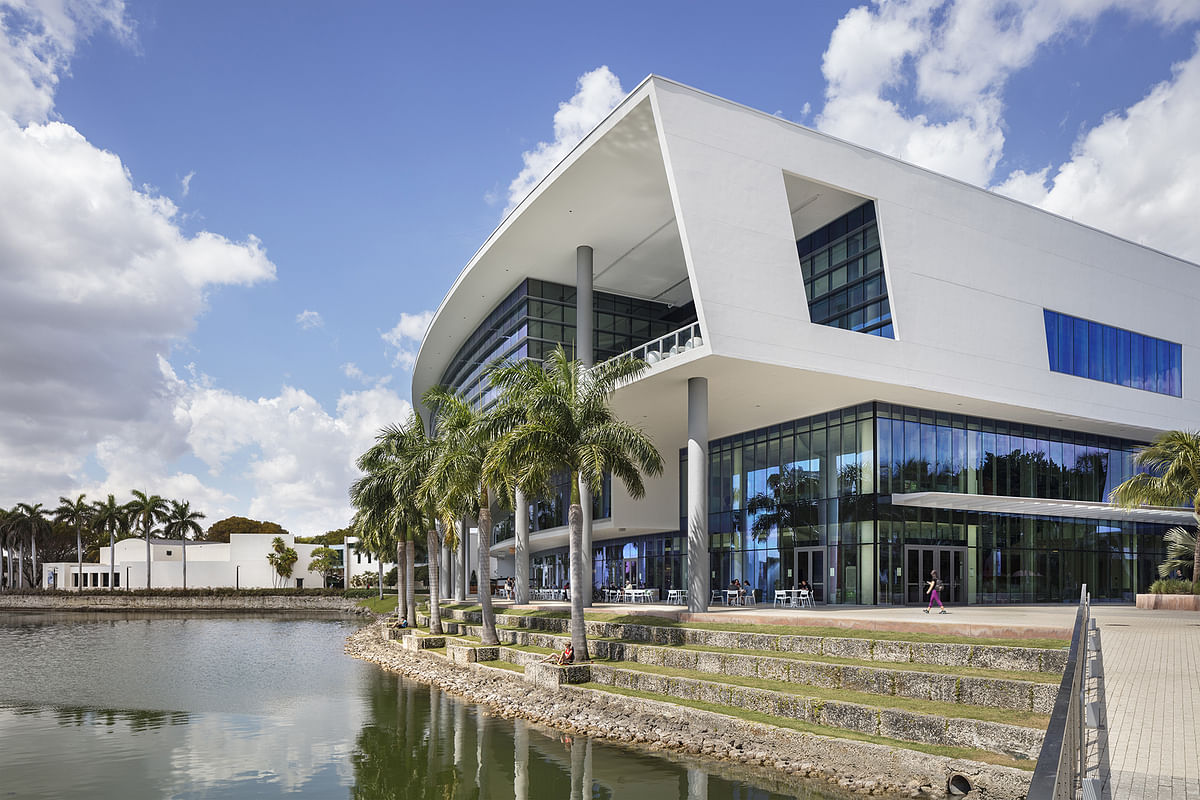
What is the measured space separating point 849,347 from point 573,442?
→ 1160cm

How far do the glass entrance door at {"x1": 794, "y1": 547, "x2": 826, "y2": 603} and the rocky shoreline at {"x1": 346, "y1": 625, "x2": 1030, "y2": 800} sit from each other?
15151 millimetres

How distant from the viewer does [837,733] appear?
15703 mm

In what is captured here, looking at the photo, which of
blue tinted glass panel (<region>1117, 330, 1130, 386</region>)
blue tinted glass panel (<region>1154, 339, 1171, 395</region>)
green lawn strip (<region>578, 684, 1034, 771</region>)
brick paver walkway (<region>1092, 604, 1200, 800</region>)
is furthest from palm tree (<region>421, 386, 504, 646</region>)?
blue tinted glass panel (<region>1154, 339, 1171, 395</region>)

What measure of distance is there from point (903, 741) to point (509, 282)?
33615mm

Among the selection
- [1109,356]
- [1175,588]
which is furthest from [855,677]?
[1109,356]

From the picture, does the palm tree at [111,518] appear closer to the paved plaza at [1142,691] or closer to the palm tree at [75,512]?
the palm tree at [75,512]

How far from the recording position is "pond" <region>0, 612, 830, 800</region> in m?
15.6

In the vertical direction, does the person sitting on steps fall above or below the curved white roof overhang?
below

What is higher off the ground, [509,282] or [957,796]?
[509,282]

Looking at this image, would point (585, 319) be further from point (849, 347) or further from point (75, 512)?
point (75, 512)

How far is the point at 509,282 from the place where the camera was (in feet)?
147

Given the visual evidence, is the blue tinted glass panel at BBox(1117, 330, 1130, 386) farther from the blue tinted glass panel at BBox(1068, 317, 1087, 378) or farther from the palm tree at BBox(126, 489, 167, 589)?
the palm tree at BBox(126, 489, 167, 589)

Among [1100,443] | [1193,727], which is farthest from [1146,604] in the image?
[1193,727]

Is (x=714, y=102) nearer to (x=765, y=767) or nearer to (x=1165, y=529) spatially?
(x=765, y=767)
